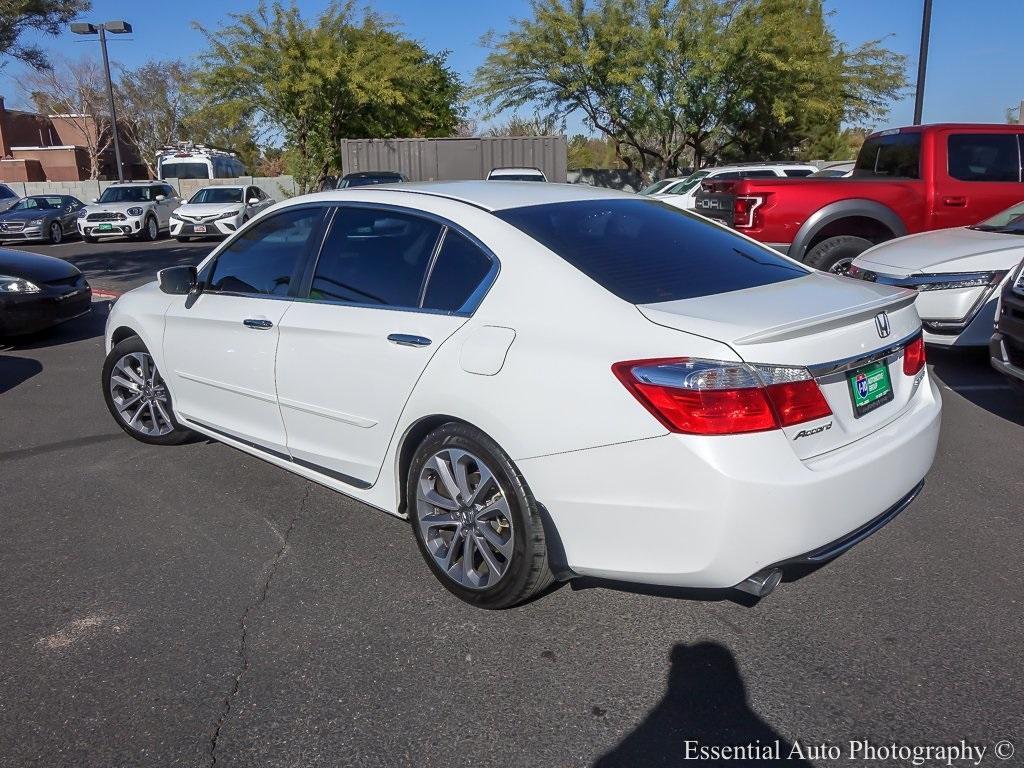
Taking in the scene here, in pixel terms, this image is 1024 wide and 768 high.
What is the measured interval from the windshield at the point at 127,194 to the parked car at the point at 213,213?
5.35 ft

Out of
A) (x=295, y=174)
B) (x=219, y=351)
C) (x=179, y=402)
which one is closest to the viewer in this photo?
(x=219, y=351)

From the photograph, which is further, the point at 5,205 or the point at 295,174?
the point at 295,174

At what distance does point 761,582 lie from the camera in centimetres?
280

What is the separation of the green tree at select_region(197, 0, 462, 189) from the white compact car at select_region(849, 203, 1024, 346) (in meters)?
25.1

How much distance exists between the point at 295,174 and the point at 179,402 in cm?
2780

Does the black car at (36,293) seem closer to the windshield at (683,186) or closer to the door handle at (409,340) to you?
the door handle at (409,340)

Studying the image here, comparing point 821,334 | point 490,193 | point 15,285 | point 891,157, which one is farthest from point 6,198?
point 821,334

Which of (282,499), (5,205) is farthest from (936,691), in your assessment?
(5,205)

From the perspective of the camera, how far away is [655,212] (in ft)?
13.3

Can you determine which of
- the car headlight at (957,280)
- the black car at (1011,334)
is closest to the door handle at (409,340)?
the black car at (1011,334)

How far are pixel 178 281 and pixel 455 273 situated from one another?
80.7 inches

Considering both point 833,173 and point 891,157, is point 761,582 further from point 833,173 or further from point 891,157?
point 833,173

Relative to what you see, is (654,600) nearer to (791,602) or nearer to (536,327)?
(791,602)

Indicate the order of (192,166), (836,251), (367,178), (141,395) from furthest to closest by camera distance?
(192,166), (367,178), (836,251), (141,395)
